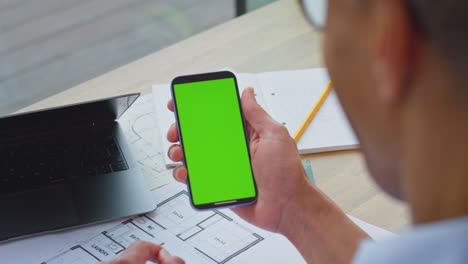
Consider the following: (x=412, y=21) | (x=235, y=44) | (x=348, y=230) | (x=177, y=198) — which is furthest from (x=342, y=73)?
(x=235, y=44)

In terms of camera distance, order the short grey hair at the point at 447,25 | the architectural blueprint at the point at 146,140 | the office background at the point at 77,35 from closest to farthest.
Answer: the short grey hair at the point at 447,25, the architectural blueprint at the point at 146,140, the office background at the point at 77,35

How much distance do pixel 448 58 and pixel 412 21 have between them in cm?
4

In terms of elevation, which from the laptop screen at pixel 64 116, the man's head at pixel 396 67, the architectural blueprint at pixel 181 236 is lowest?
the architectural blueprint at pixel 181 236

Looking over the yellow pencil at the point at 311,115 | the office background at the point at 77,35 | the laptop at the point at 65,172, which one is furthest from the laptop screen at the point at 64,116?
the office background at the point at 77,35

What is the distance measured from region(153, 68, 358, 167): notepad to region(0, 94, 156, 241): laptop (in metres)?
0.10

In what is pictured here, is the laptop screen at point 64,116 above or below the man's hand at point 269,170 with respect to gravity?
above

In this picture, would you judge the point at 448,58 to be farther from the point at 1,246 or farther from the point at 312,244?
the point at 1,246

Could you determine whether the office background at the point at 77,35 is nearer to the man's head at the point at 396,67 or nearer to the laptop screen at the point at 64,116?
the laptop screen at the point at 64,116

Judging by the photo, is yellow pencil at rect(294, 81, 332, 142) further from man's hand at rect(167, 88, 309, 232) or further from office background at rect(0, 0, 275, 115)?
office background at rect(0, 0, 275, 115)

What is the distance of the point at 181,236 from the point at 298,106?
14.7 inches

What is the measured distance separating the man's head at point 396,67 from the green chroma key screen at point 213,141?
1.31 ft

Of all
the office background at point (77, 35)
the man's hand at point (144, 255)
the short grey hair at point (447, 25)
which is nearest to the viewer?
the short grey hair at point (447, 25)

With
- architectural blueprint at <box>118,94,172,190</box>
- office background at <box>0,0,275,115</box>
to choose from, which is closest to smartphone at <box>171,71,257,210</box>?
architectural blueprint at <box>118,94,172,190</box>

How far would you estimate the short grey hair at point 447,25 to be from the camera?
450 millimetres
